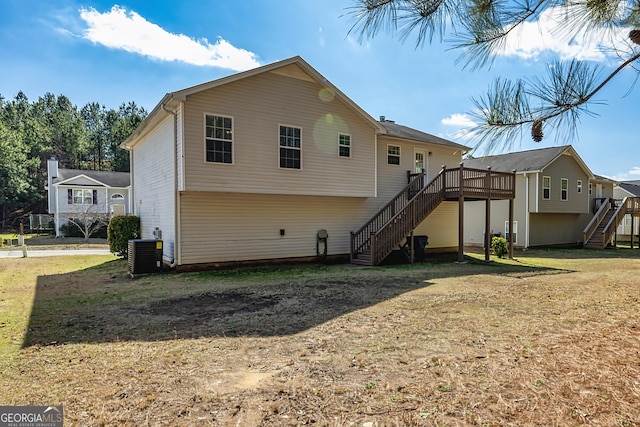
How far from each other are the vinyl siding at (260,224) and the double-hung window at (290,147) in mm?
1283

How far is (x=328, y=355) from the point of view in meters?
4.22

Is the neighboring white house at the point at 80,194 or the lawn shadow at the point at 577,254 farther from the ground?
the neighboring white house at the point at 80,194

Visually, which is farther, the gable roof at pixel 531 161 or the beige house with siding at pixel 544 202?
the beige house with siding at pixel 544 202

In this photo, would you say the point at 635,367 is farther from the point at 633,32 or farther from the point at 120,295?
the point at 120,295

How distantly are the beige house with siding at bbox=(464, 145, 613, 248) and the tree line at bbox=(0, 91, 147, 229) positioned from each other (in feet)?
136

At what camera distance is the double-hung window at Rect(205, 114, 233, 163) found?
34.9 feet

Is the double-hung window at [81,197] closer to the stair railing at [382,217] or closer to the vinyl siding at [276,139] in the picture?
the vinyl siding at [276,139]

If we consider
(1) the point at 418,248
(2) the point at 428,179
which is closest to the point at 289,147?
(1) the point at 418,248

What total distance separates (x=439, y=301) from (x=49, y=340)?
6281 mm

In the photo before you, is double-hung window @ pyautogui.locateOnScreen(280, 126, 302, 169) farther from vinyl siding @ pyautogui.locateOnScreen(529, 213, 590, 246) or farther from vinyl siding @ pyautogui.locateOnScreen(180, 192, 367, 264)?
vinyl siding @ pyautogui.locateOnScreen(529, 213, 590, 246)

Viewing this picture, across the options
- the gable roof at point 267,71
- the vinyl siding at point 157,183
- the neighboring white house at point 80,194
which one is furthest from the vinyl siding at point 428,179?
the neighboring white house at point 80,194

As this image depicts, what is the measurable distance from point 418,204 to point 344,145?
3.51 metres

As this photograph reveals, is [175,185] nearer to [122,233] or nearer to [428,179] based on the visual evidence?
[122,233]

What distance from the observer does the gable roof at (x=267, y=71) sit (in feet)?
33.1
